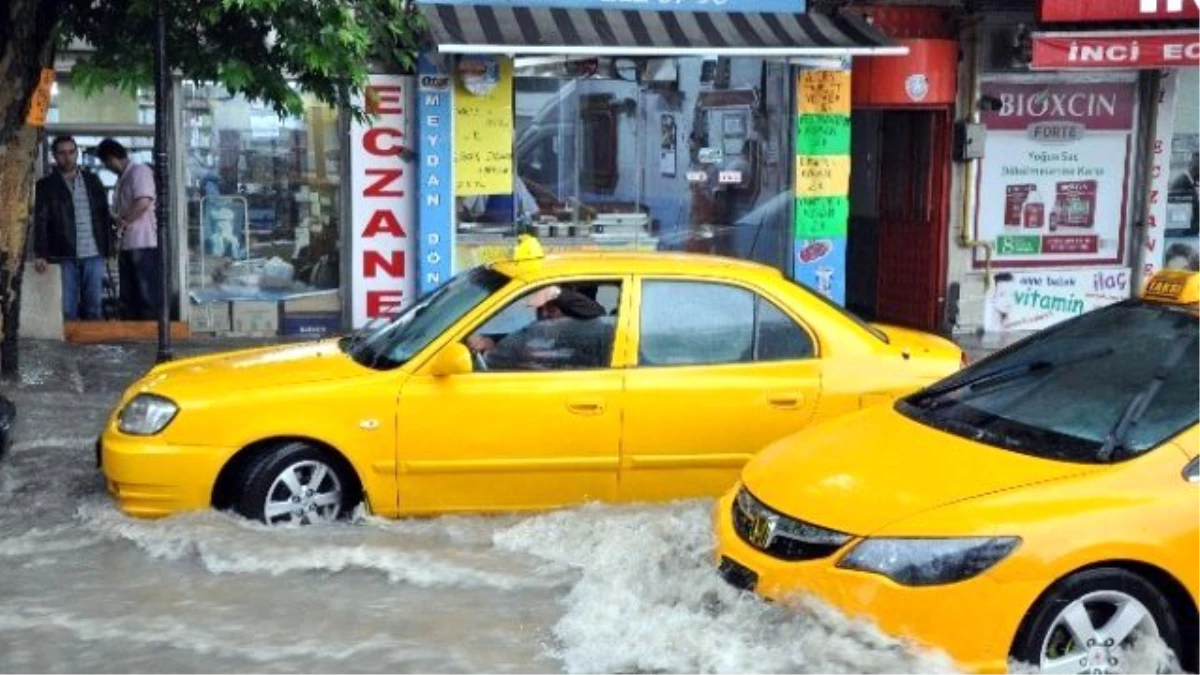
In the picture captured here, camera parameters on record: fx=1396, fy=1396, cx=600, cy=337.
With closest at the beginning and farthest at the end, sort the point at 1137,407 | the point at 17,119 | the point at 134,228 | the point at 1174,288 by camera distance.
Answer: the point at 1137,407 → the point at 1174,288 → the point at 17,119 → the point at 134,228

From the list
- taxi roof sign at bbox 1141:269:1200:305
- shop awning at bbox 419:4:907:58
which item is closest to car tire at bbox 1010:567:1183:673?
taxi roof sign at bbox 1141:269:1200:305

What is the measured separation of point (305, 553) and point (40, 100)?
181 inches

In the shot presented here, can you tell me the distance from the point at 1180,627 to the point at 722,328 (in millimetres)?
2867

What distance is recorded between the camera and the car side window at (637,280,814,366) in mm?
7074

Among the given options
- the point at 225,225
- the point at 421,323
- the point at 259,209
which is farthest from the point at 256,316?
the point at 421,323

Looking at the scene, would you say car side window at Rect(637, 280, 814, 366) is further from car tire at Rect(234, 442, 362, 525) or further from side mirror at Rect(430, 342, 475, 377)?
car tire at Rect(234, 442, 362, 525)

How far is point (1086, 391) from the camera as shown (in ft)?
18.3

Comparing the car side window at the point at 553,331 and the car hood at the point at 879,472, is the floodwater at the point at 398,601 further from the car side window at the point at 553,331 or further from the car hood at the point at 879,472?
the car side window at the point at 553,331

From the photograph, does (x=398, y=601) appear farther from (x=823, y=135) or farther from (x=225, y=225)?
(x=823, y=135)

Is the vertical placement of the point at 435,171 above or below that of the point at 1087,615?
above

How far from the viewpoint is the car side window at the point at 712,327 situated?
7.07 m

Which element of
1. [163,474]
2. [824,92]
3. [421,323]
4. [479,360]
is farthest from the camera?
[824,92]

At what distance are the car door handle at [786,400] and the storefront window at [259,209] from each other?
20.5ft

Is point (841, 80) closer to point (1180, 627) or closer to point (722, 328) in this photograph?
point (722, 328)
